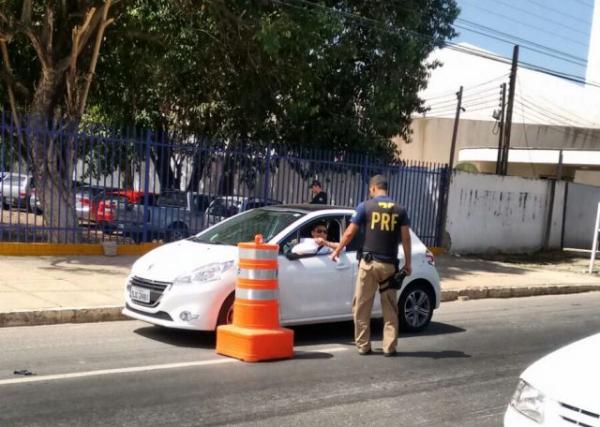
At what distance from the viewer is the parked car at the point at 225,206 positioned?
15.4m

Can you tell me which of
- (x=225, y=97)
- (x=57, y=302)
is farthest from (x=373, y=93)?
(x=57, y=302)

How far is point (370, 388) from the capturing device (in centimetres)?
647

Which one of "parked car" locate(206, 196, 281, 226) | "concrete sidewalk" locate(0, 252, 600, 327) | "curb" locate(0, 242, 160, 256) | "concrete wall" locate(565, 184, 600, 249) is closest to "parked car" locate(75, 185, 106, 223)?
"curb" locate(0, 242, 160, 256)

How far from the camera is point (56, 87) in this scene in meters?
14.9

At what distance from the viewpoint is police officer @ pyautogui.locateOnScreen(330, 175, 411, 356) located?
7586 mm

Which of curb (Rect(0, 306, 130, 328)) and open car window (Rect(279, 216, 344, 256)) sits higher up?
open car window (Rect(279, 216, 344, 256))

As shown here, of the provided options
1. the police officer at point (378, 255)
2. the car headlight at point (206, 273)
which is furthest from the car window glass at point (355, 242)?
the car headlight at point (206, 273)

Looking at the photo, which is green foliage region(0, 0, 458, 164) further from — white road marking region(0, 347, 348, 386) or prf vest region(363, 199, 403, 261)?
white road marking region(0, 347, 348, 386)

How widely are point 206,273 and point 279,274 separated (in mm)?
805

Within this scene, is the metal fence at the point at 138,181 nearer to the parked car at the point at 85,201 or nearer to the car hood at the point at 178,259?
the parked car at the point at 85,201

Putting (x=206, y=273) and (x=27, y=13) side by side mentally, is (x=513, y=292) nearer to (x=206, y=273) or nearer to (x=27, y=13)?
(x=206, y=273)

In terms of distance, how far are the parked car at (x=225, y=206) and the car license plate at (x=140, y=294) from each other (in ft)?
23.9

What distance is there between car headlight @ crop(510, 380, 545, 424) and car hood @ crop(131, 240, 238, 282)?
13.8 ft

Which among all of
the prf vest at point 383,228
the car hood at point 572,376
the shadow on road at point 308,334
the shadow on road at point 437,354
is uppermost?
the prf vest at point 383,228
